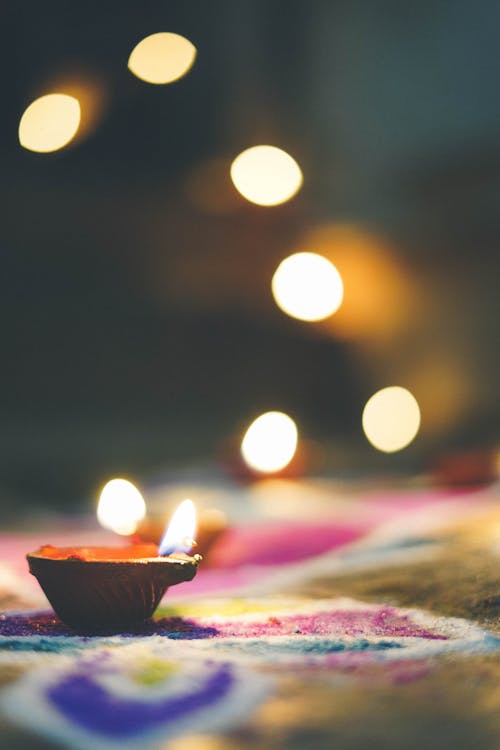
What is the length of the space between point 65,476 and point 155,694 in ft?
3.57

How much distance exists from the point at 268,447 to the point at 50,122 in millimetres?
705

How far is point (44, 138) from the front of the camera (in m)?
0.86

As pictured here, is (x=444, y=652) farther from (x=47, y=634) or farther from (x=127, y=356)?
(x=127, y=356)

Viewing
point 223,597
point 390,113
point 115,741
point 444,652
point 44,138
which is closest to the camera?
point 115,741

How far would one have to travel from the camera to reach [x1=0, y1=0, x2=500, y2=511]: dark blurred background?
5.92 ft

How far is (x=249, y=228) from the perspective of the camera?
197 centimetres

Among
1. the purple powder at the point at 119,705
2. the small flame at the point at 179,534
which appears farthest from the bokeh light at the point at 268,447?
the purple powder at the point at 119,705

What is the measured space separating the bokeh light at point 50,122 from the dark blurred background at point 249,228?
0.95 metres

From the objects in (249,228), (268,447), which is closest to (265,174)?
(268,447)

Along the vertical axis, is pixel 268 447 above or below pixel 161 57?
below

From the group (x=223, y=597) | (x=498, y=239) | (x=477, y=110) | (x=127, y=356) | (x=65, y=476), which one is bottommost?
(x=223, y=597)

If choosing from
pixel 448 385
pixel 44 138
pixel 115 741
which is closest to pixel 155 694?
pixel 115 741

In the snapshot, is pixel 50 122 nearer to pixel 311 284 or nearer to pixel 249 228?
pixel 311 284

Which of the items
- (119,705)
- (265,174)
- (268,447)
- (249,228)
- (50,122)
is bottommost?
(119,705)
